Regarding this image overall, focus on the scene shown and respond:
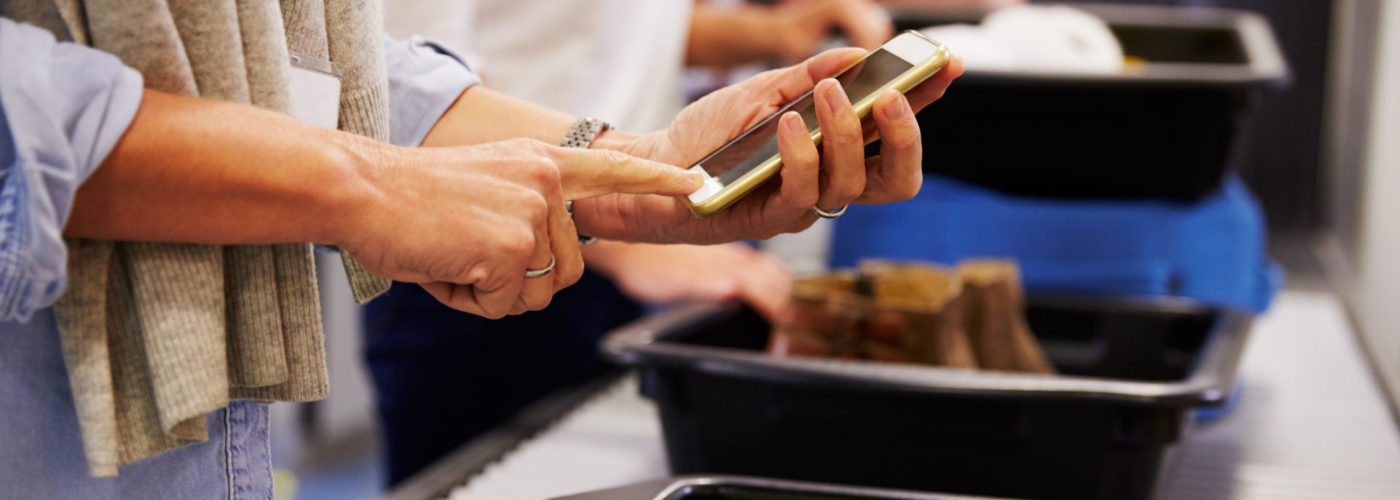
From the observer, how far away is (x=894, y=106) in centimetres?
56

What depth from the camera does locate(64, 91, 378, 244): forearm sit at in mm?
433

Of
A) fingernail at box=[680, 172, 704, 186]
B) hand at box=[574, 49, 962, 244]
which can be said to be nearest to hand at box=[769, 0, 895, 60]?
hand at box=[574, 49, 962, 244]

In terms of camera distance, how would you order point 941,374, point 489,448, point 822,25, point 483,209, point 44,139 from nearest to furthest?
point 44,139, point 483,209, point 941,374, point 489,448, point 822,25

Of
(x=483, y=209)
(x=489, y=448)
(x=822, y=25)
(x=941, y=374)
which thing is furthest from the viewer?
(x=822, y=25)

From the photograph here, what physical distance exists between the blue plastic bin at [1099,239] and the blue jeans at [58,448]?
0.94 meters

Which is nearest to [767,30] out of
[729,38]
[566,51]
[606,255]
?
[729,38]

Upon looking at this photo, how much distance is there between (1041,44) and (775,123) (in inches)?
31.6

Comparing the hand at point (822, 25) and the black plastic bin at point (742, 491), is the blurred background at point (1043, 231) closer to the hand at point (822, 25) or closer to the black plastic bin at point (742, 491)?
the hand at point (822, 25)

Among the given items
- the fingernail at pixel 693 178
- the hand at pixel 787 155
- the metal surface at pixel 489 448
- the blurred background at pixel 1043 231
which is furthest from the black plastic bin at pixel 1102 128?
the fingernail at pixel 693 178

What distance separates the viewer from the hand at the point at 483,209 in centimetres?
49

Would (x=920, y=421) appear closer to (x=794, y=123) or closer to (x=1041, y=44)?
(x=794, y=123)

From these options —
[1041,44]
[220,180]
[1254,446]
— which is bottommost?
[1254,446]

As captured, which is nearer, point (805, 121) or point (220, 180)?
point (220, 180)

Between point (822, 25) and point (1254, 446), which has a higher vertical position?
point (822, 25)
